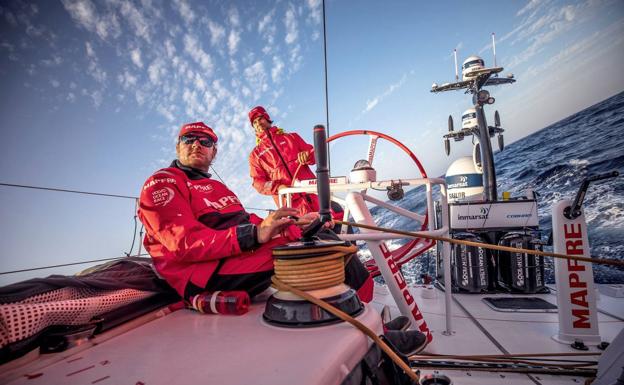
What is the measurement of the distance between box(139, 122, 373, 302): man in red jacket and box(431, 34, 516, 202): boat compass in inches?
134

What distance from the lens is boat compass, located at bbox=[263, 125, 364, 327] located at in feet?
2.52

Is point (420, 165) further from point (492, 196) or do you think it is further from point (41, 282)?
point (492, 196)

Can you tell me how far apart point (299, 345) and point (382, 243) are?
3.53 feet

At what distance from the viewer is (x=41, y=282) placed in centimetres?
92

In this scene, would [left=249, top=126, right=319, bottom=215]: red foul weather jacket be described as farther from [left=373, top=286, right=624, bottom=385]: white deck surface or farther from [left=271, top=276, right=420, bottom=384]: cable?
[left=271, top=276, right=420, bottom=384]: cable

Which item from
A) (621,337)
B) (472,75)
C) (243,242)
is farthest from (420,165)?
(472,75)

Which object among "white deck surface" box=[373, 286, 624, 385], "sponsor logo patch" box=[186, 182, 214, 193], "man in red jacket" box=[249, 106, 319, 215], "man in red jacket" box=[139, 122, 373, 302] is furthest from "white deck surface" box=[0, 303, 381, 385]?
"man in red jacket" box=[249, 106, 319, 215]

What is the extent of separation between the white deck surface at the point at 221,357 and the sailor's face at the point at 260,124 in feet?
9.19

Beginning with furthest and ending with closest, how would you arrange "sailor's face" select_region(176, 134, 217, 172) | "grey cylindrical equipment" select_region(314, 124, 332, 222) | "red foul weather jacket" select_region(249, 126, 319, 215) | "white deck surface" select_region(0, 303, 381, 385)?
1. "red foul weather jacket" select_region(249, 126, 319, 215)
2. "sailor's face" select_region(176, 134, 217, 172)
3. "grey cylindrical equipment" select_region(314, 124, 332, 222)
4. "white deck surface" select_region(0, 303, 381, 385)

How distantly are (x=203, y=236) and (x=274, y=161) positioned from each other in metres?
2.33

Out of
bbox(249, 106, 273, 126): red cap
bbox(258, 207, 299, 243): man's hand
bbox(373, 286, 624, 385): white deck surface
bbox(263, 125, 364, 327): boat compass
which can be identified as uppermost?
bbox(249, 106, 273, 126): red cap

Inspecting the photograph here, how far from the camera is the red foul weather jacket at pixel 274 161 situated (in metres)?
3.30

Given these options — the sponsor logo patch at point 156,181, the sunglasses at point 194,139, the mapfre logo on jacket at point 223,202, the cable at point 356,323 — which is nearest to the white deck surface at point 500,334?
the cable at point 356,323

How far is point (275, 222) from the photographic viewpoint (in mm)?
1058
